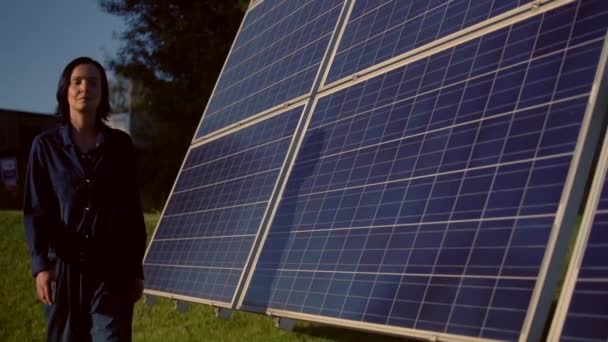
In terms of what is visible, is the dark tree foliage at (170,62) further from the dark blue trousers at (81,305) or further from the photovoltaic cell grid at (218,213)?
the dark blue trousers at (81,305)

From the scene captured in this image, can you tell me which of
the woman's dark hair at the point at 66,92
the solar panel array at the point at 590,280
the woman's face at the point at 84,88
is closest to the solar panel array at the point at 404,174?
the solar panel array at the point at 590,280

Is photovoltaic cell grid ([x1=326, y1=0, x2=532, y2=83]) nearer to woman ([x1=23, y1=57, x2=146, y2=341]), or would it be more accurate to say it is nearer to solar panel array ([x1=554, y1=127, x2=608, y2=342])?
solar panel array ([x1=554, y1=127, x2=608, y2=342])

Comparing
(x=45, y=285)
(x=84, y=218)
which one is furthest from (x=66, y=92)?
(x=45, y=285)

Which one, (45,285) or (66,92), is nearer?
(45,285)

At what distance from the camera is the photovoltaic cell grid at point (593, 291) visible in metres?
3.31

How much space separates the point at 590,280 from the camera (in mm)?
3512

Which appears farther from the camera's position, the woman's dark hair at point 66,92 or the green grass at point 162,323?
the green grass at point 162,323

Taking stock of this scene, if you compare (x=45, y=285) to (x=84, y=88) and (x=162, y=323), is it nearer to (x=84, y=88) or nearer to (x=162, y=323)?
(x=84, y=88)

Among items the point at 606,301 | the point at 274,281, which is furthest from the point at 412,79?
the point at 606,301

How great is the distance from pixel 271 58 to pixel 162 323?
443cm

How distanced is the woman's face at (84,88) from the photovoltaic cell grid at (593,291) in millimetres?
3183

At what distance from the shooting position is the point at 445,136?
525 cm

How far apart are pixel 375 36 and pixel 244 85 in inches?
137

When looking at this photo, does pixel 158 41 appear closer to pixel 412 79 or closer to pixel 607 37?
pixel 412 79
